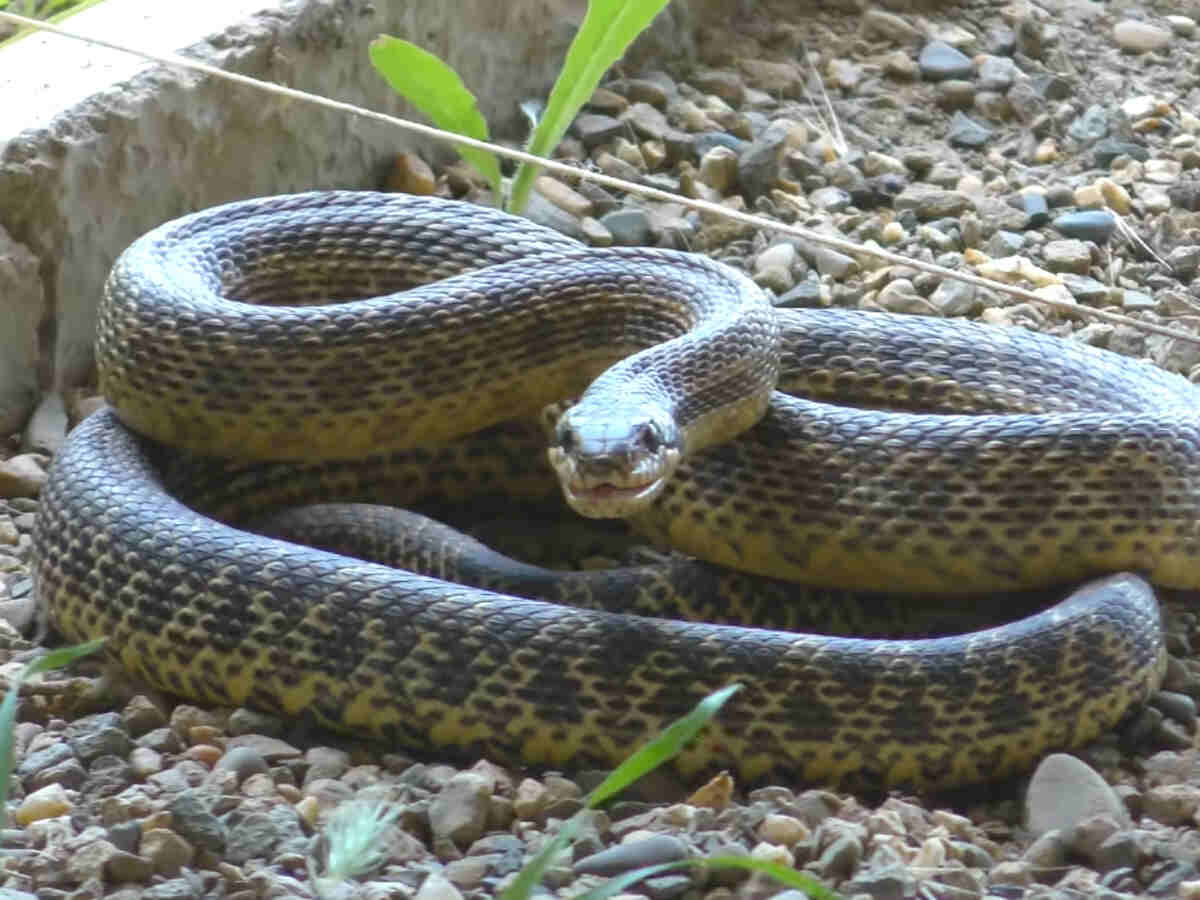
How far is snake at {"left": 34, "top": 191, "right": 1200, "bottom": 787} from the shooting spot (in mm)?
4648

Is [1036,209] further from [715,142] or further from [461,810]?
[461,810]

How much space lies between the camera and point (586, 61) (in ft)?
22.7

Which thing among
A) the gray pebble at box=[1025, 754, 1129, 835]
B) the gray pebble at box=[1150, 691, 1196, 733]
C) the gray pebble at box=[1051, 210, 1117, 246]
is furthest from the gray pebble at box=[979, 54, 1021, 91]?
the gray pebble at box=[1025, 754, 1129, 835]

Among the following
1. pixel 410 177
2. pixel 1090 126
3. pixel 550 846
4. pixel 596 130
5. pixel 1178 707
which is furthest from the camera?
pixel 1090 126

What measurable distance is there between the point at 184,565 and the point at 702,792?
53.2 inches

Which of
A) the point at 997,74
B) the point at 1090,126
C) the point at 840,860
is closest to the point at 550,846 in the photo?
the point at 840,860

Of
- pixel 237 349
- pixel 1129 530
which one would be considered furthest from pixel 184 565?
pixel 1129 530

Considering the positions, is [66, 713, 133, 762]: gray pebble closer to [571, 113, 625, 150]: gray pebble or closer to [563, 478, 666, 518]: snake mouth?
[563, 478, 666, 518]: snake mouth

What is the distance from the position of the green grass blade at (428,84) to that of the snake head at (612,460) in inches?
75.0

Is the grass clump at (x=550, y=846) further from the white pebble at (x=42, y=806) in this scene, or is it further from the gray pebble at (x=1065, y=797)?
the gray pebble at (x=1065, y=797)

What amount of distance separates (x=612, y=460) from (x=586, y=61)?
8.19ft

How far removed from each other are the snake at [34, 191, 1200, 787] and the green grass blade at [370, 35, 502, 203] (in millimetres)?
514

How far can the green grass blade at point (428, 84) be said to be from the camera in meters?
6.61

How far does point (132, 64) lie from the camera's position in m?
6.62
